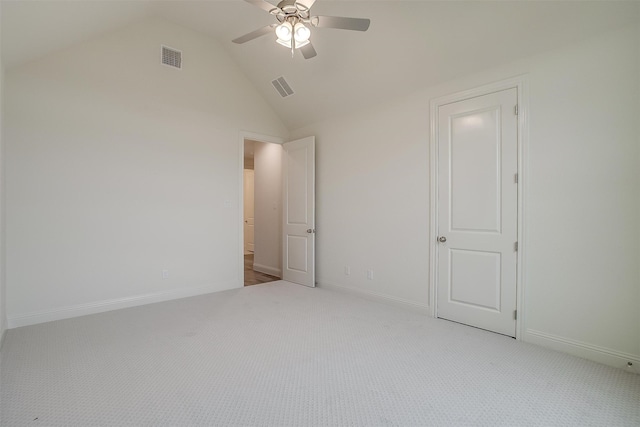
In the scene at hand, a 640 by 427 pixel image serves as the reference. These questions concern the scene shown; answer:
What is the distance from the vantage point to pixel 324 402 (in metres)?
1.80

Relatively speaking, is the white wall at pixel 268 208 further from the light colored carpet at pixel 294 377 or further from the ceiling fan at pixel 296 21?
the ceiling fan at pixel 296 21

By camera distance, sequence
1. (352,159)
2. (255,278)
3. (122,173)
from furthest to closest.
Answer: (255,278) → (352,159) → (122,173)

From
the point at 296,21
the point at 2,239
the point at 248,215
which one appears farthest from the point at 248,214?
the point at 296,21

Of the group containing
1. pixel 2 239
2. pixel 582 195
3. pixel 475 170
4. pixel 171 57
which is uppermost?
pixel 171 57

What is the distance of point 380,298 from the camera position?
390 centimetres

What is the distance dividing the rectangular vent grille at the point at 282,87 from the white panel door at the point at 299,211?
2.37 ft

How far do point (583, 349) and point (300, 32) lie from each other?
336 centimetres

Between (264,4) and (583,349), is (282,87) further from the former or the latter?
(583,349)

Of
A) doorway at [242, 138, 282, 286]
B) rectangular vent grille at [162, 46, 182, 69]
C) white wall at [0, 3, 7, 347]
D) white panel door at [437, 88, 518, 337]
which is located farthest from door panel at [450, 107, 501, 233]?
white wall at [0, 3, 7, 347]

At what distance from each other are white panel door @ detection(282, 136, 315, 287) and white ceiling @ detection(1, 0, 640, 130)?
2.82 feet

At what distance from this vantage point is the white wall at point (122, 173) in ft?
10.1

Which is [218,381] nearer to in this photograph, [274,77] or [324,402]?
[324,402]

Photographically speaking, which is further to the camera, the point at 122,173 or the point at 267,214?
the point at 267,214

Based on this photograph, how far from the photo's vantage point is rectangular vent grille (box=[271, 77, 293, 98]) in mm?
4348
